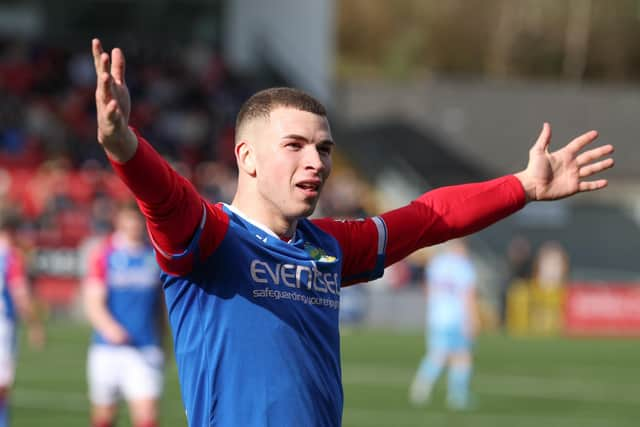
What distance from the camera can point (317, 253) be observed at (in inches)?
185

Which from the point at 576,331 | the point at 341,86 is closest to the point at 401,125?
the point at 341,86

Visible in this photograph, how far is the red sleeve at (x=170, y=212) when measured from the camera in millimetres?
4020

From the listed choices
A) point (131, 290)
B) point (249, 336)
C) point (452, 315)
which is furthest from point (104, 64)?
point (452, 315)

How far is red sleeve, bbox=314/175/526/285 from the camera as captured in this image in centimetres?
508

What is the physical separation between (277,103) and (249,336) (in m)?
0.85

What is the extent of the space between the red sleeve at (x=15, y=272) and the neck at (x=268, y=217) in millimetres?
8077

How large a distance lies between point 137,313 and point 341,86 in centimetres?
3141

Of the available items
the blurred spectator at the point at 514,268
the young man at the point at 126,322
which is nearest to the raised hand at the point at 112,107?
the young man at the point at 126,322

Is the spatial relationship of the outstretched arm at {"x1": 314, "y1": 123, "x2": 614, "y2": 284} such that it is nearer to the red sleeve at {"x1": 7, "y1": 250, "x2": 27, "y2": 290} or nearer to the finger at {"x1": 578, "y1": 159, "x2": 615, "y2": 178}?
the finger at {"x1": 578, "y1": 159, "x2": 615, "y2": 178}

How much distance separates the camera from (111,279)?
35.1ft

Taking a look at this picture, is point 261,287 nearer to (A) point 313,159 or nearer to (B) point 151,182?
(A) point 313,159

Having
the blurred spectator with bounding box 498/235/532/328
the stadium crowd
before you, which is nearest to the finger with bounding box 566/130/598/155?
the stadium crowd

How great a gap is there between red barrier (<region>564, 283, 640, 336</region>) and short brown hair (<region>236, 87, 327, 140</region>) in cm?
2889

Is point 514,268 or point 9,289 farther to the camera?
point 514,268
